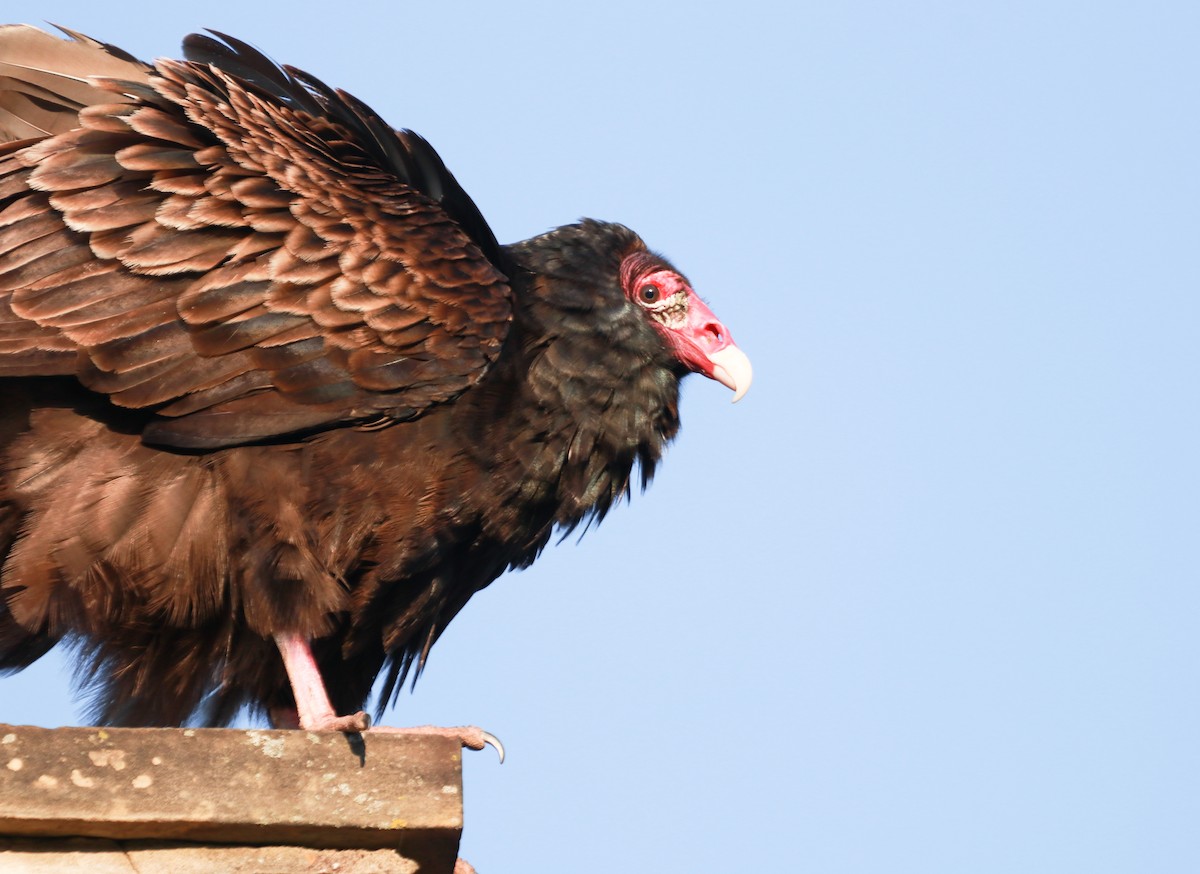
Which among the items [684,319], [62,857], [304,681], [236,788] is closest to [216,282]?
[304,681]

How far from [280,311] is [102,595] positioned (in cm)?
106

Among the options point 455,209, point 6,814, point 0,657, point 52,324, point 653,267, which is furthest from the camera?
point 653,267

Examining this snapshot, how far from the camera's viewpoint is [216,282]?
5.29 m

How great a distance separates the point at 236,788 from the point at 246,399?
1932 millimetres

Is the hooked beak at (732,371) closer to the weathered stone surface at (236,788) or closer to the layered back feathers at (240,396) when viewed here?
the layered back feathers at (240,396)

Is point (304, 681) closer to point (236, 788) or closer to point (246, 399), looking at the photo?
point (246, 399)

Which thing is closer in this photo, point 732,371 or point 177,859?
point 177,859

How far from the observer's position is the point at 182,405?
520 cm

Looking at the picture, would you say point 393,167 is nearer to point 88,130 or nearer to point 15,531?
point 88,130

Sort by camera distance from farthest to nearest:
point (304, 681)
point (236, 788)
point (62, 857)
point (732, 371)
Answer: point (732, 371), point (304, 681), point (236, 788), point (62, 857)

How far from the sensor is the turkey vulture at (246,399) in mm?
5152

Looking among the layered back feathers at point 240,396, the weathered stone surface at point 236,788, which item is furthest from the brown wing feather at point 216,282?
the weathered stone surface at point 236,788

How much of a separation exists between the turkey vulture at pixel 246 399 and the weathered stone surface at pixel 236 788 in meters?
1.41

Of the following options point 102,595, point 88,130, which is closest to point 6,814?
point 102,595
